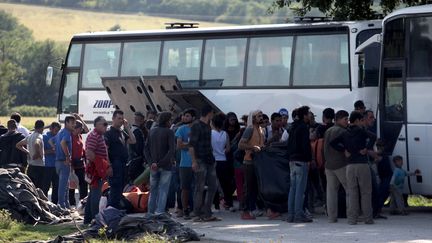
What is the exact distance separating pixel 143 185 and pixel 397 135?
465cm

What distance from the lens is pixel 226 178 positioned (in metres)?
20.8

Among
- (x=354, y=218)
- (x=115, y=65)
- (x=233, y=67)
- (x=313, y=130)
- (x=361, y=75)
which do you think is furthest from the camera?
(x=115, y=65)

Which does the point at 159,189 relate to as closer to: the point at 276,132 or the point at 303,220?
the point at 303,220

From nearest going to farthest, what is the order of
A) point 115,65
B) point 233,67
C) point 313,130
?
1. point 313,130
2. point 233,67
3. point 115,65

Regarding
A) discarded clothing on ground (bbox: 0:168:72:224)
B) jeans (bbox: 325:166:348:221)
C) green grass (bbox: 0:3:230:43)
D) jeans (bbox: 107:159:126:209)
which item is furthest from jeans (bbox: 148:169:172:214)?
green grass (bbox: 0:3:230:43)

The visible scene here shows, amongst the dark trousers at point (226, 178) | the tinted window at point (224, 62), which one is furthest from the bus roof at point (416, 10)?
A: the tinted window at point (224, 62)

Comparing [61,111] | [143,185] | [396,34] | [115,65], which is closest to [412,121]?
[396,34]

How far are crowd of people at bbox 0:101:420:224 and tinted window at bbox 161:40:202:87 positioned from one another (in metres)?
4.63

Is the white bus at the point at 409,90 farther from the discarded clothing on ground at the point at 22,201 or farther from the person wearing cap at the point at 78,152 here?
the discarded clothing on ground at the point at 22,201

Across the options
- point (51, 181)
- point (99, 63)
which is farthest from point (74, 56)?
point (51, 181)

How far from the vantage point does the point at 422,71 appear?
20016mm

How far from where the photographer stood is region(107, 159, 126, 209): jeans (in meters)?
18.1

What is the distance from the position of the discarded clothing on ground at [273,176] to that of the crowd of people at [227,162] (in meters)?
0.08

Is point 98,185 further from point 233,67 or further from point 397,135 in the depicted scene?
point 233,67
